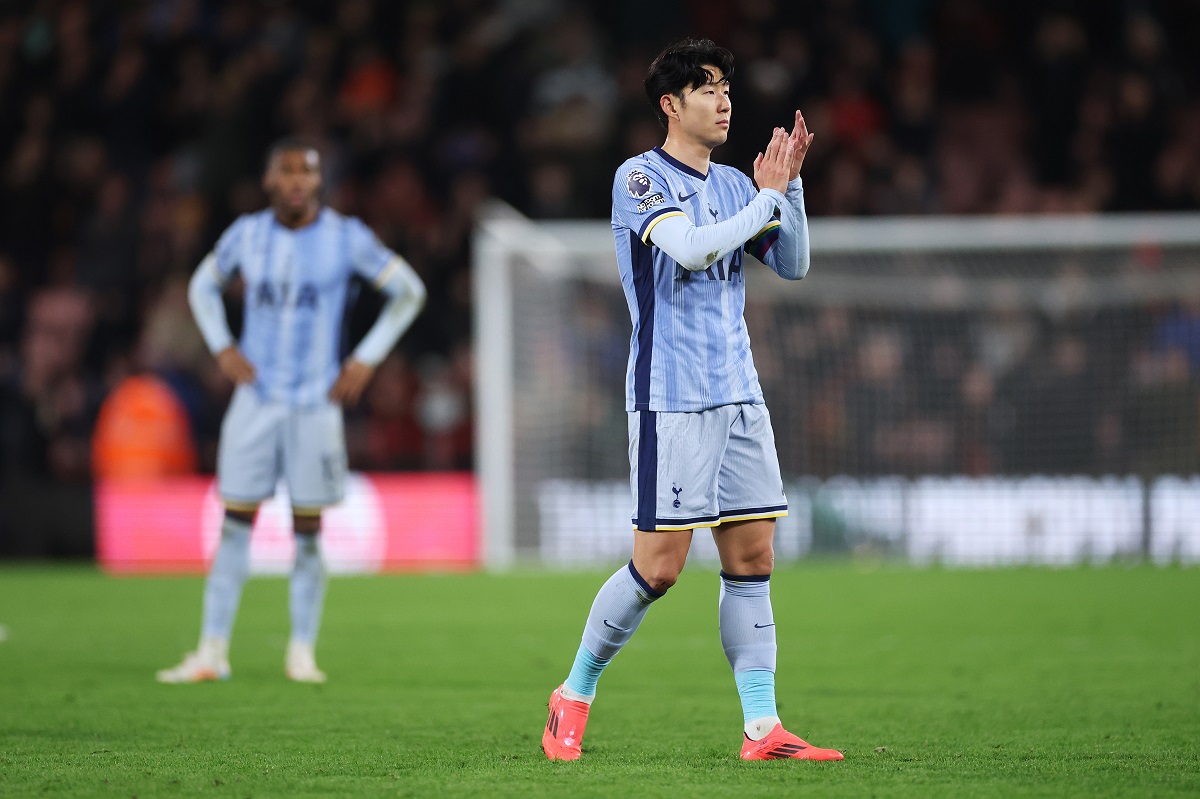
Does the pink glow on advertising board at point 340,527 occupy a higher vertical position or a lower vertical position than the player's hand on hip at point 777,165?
lower

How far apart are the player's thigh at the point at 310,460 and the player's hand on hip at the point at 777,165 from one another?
305 cm

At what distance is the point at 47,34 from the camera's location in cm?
1864

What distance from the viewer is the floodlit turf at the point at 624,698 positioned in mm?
4422

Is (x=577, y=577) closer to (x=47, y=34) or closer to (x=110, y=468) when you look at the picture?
(x=110, y=468)

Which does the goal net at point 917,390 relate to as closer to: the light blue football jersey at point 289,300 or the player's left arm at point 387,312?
the player's left arm at point 387,312

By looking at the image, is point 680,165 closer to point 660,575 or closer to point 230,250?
point 660,575

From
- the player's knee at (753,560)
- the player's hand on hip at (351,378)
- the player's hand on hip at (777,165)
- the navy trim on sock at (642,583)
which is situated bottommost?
the navy trim on sock at (642,583)

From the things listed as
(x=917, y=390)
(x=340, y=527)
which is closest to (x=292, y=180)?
(x=340, y=527)

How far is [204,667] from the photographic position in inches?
272

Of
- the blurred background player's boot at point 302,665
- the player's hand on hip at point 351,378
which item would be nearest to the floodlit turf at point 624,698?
the blurred background player's boot at point 302,665

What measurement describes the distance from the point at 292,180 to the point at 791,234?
2.97 m

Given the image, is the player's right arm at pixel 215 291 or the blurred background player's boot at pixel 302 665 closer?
the blurred background player's boot at pixel 302 665

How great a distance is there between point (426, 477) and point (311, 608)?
6.75 m

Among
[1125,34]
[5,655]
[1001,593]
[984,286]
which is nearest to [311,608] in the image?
[5,655]
